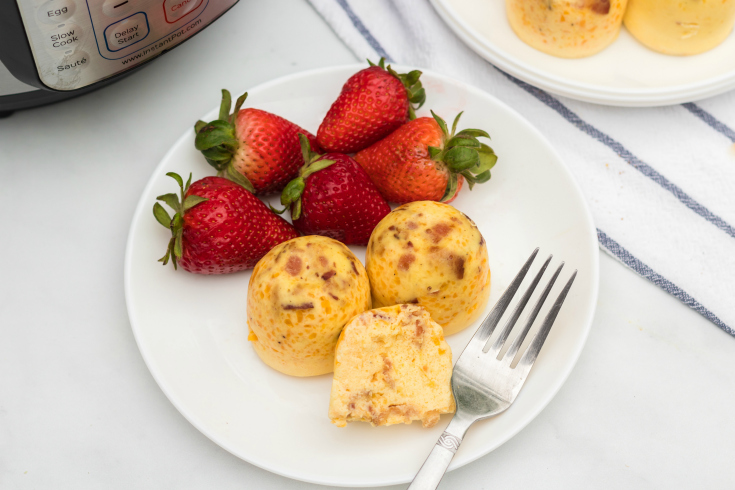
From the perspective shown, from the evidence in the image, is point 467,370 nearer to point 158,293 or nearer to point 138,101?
point 158,293

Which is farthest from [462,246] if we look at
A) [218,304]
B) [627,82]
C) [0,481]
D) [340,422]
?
[0,481]

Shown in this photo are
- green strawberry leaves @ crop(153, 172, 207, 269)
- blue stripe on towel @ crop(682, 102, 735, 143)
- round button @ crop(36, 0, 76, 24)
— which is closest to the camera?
round button @ crop(36, 0, 76, 24)

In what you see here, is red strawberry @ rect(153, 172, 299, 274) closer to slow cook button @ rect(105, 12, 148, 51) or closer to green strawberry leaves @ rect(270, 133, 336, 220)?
green strawberry leaves @ rect(270, 133, 336, 220)

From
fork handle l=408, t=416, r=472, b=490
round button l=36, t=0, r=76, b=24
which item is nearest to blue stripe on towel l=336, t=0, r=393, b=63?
round button l=36, t=0, r=76, b=24

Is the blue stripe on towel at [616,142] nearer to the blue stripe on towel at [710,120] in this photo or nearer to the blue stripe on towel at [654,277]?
the blue stripe on towel at [710,120]

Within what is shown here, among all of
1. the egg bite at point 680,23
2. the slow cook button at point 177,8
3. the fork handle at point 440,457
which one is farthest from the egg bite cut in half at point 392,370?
the egg bite at point 680,23

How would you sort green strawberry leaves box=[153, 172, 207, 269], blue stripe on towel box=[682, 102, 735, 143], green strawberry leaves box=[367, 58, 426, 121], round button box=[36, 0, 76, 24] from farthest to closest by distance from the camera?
blue stripe on towel box=[682, 102, 735, 143] < green strawberry leaves box=[367, 58, 426, 121] < green strawberry leaves box=[153, 172, 207, 269] < round button box=[36, 0, 76, 24]

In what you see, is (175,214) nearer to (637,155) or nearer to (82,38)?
(82,38)

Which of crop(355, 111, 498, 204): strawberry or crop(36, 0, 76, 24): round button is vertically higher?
crop(36, 0, 76, 24): round button
